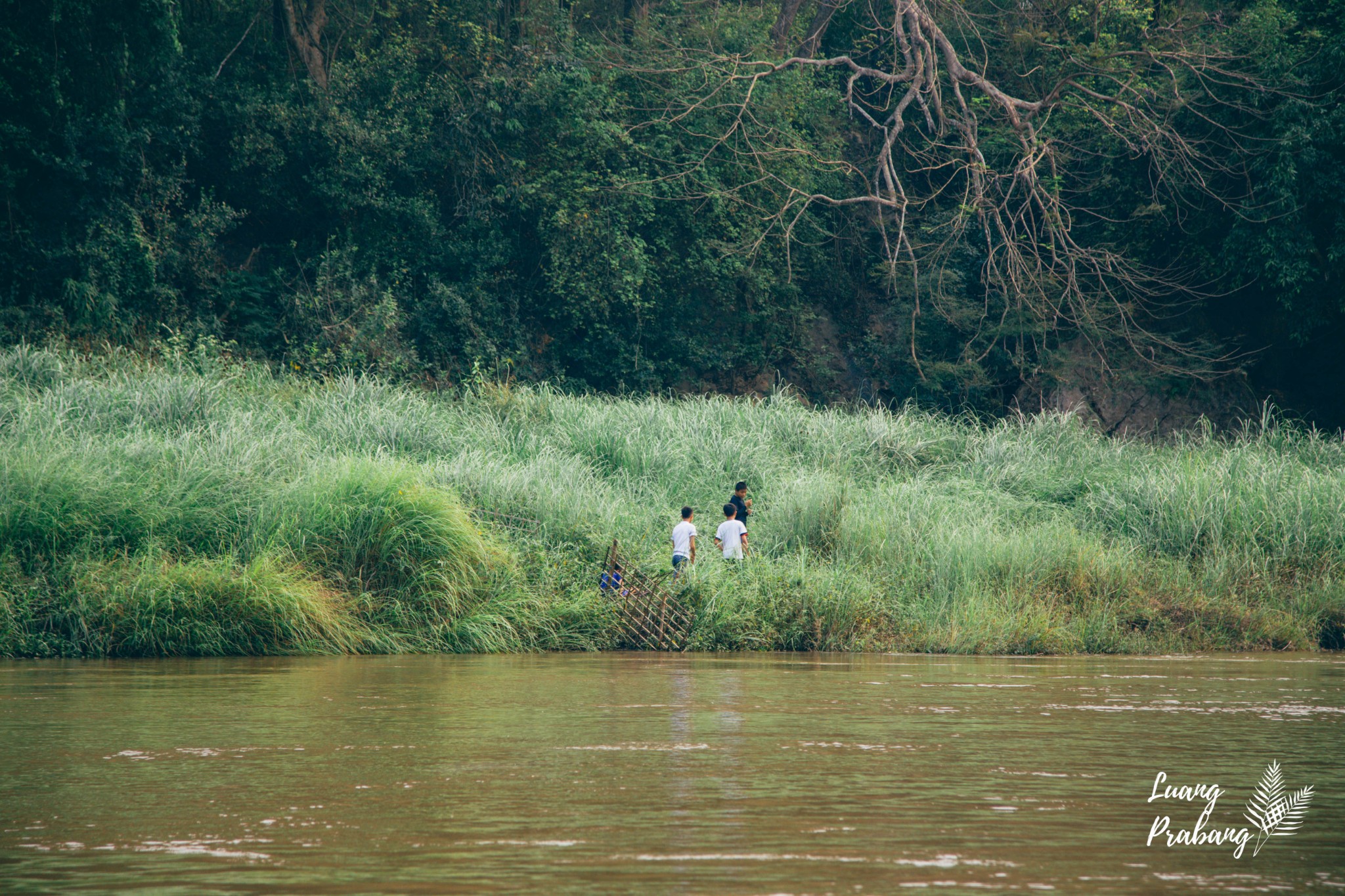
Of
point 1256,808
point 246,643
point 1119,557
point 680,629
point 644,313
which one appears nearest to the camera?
point 1256,808

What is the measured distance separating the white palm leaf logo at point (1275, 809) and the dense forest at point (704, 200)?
24.5 metres

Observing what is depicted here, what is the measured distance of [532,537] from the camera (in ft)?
53.4

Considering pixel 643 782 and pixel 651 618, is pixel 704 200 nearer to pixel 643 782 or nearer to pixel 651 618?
pixel 651 618

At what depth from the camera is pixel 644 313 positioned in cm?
3350

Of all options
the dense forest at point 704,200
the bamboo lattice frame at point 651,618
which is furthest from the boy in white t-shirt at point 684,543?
the dense forest at point 704,200

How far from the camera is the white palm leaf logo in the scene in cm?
546

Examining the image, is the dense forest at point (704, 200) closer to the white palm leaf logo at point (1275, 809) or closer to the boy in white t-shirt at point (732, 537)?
the boy in white t-shirt at point (732, 537)

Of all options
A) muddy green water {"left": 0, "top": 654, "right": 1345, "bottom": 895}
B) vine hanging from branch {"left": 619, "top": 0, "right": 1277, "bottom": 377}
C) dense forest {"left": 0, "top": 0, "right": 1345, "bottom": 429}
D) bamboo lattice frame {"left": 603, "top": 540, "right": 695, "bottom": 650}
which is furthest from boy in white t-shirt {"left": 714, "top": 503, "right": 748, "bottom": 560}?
dense forest {"left": 0, "top": 0, "right": 1345, "bottom": 429}

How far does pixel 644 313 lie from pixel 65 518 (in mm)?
20440

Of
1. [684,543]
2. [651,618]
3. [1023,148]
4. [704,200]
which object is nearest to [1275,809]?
[651,618]

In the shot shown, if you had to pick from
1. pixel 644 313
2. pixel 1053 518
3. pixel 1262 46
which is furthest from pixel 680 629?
pixel 1262 46

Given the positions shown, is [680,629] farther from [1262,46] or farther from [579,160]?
[1262,46]

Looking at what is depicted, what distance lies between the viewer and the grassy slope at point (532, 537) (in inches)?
547

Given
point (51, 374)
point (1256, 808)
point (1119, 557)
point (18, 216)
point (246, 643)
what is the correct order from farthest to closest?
point (18, 216) → point (51, 374) → point (1119, 557) → point (246, 643) → point (1256, 808)
